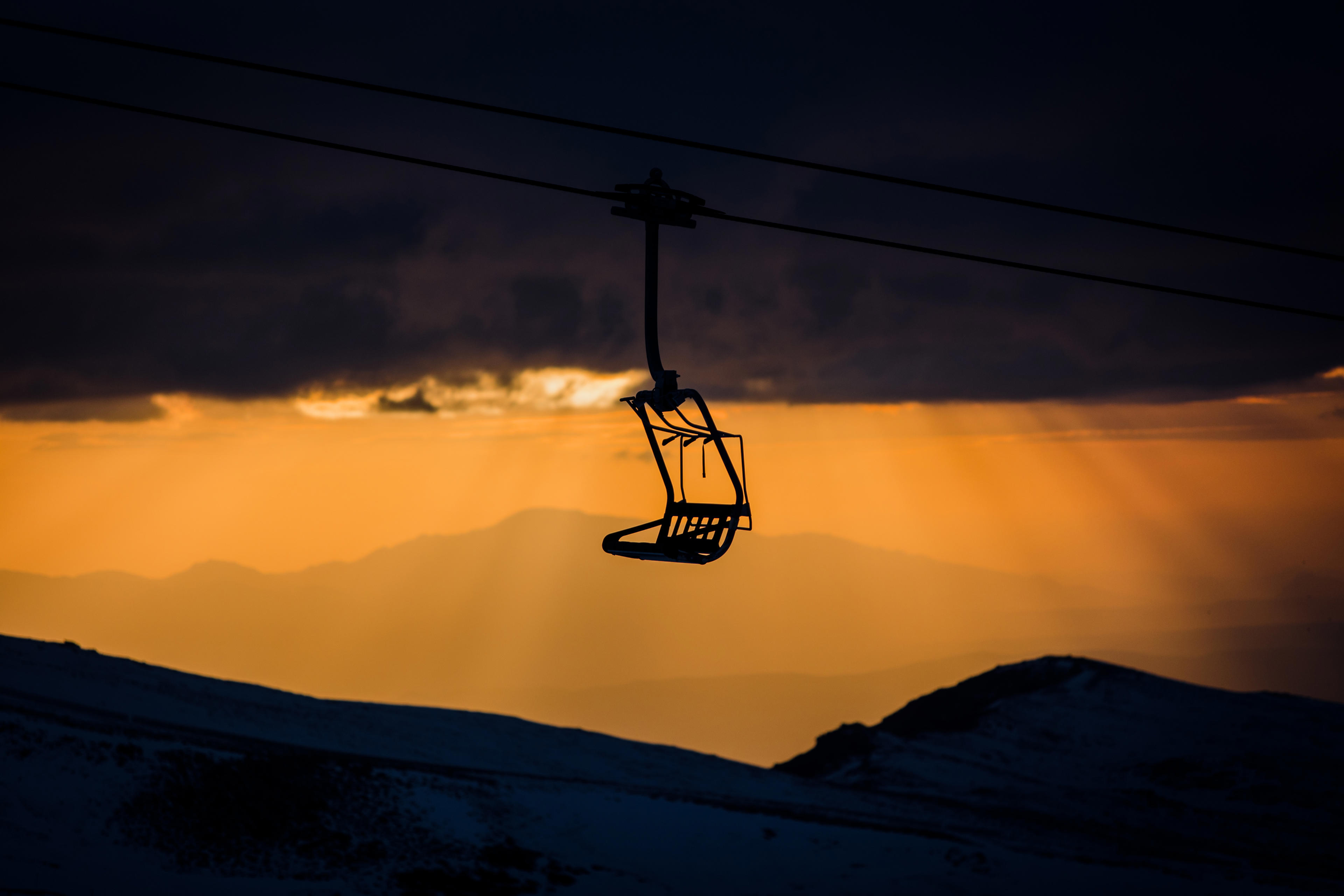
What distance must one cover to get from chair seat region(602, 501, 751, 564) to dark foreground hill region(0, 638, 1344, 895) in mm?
23749

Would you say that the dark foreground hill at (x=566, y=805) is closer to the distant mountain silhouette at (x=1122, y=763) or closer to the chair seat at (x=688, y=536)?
the distant mountain silhouette at (x=1122, y=763)

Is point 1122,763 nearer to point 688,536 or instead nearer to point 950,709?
point 950,709

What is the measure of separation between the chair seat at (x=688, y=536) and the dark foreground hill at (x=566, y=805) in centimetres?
2375

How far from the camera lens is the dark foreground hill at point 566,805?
33.2 meters

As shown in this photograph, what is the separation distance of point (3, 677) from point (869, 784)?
48.1 meters

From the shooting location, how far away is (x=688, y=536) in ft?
40.9

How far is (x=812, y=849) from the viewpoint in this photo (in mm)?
40844

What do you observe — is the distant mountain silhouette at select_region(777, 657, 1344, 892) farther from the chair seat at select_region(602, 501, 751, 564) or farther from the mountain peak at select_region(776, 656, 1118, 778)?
the chair seat at select_region(602, 501, 751, 564)

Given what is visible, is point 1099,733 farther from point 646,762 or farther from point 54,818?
point 54,818

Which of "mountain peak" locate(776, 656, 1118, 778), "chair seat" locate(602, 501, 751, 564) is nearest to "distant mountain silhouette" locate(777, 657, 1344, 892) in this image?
"mountain peak" locate(776, 656, 1118, 778)

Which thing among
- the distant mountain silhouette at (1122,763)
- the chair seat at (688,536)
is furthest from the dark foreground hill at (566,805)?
the chair seat at (688,536)

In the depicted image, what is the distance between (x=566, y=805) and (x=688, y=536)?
33656 mm

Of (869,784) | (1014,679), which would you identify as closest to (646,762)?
(869,784)

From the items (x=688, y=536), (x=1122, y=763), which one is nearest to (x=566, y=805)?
(x=688, y=536)
